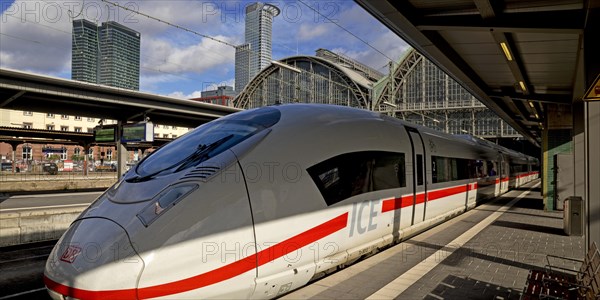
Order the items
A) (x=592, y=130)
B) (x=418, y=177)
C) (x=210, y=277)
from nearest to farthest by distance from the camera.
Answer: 1. (x=210, y=277)
2. (x=592, y=130)
3. (x=418, y=177)

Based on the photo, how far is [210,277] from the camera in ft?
13.5

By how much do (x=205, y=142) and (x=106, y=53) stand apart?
377 inches

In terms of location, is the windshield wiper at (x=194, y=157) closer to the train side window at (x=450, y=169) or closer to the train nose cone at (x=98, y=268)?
the train nose cone at (x=98, y=268)

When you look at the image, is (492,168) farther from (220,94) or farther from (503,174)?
(220,94)

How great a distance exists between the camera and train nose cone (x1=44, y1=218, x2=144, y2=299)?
3662mm

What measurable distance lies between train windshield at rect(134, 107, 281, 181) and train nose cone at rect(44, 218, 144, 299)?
3.41ft

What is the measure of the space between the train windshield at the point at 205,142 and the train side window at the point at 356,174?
0.99 meters

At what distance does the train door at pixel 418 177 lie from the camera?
8.59m

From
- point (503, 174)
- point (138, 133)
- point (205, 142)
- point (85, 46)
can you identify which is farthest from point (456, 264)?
point (138, 133)

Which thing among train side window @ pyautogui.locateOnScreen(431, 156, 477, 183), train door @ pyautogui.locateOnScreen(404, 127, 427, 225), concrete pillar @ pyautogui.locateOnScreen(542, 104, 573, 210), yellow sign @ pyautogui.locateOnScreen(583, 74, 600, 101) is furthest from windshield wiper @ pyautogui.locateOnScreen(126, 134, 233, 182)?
concrete pillar @ pyautogui.locateOnScreen(542, 104, 573, 210)

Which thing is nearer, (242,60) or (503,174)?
(242,60)

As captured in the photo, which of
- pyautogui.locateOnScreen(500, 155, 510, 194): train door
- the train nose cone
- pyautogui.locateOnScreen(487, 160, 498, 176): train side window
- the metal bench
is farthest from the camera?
pyautogui.locateOnScreen(500, 155, 510, 194): train door

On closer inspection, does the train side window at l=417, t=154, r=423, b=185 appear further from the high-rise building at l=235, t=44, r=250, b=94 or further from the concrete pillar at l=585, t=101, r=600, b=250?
the high-rise building at l=235, t=44, r=250, b=94

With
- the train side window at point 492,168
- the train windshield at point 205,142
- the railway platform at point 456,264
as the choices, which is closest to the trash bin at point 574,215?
the railway platform at point 456,264
